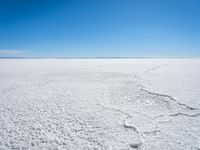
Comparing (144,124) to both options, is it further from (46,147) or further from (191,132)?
(46,147)

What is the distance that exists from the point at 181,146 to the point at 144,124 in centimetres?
46

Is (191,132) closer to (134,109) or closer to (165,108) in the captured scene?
(165,108)

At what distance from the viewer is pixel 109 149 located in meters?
1.26

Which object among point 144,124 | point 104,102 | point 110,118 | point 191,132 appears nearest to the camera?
point 191,132

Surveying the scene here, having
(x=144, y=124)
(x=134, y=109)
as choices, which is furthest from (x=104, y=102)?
(x=144, y=124)

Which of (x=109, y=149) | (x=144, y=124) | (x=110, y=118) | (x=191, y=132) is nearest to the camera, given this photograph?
(x=109, y=149)

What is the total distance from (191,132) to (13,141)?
2.05m

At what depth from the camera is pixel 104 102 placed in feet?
8.12

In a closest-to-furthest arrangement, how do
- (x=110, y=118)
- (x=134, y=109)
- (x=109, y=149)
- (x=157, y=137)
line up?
1. (x=109, y=149)
2. (x=157, y=137)
3. (x=110, y=118)
4. (x=134, y=109)

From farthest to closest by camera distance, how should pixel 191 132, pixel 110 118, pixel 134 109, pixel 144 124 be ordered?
pixel 134 109, pixel 110 118, pixel 144 124, pixel 191 132

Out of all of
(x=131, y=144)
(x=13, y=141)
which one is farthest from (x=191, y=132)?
(x=13, y=141)

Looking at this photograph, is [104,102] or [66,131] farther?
[104,102]

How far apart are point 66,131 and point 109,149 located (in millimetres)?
571

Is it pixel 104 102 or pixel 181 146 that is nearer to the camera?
pixel 181 146
